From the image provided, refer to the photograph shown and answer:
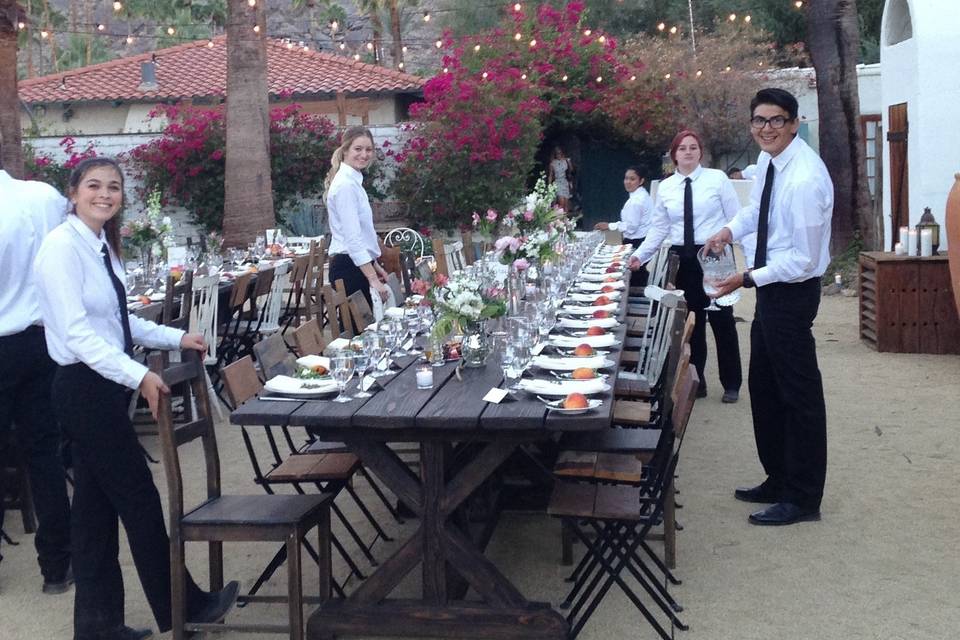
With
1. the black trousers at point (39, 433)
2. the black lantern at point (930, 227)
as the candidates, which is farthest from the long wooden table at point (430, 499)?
the black lantern at point (930, 227)

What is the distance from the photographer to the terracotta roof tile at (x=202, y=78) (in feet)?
85.0

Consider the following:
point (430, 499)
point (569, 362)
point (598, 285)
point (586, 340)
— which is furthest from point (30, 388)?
point (598, 285)

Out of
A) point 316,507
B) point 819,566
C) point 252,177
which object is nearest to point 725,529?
point 819,566

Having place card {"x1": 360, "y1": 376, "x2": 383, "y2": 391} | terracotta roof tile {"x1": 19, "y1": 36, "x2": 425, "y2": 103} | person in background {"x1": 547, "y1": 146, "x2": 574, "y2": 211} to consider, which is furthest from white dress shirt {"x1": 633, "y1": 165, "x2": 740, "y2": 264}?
terracotta roof tile {"x1": 19, "y1": 36, "x2": 425, "y2": 103}

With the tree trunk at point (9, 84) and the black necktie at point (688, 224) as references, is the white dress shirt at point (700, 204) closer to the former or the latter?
the black necktie at point (688, 224)

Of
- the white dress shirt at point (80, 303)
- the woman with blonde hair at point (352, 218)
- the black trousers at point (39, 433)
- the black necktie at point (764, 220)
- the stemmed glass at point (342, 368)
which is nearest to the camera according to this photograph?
the white dress shirt at point (80, 303)

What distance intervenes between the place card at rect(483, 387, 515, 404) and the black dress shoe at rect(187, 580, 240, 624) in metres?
1.22

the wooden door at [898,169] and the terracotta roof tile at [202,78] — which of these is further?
the terracotta roof tile at [202,78]

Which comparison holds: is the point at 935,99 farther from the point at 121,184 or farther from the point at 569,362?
the point at 121,184

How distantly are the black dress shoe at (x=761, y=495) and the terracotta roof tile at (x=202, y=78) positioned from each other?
20.8 meters

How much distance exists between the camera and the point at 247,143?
14.8 meters

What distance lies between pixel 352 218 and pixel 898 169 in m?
7.05

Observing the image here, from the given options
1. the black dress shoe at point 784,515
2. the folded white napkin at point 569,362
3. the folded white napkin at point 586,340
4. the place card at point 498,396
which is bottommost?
the black dress shoe at point 784,515

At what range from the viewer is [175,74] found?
28000 mm
